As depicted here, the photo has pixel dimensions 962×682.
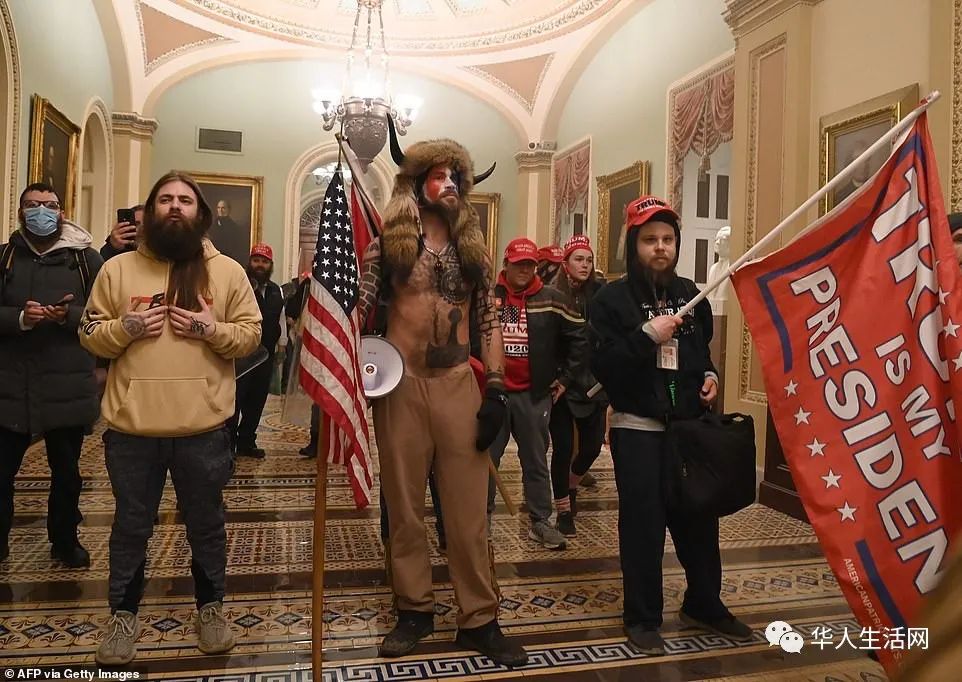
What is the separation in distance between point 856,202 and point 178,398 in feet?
8.36

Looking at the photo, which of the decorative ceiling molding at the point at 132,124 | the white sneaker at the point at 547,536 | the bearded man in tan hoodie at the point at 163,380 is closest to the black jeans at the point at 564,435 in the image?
the white sneaker at the point at 547,536

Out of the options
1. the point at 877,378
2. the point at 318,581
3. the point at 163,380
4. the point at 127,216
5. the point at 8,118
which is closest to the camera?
the point at 877,378

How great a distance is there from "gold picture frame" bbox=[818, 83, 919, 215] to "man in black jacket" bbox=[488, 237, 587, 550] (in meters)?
2.53

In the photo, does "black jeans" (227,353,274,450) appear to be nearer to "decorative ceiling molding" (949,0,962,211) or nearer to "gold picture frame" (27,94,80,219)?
"gold picture frame" (27,94,80,219)

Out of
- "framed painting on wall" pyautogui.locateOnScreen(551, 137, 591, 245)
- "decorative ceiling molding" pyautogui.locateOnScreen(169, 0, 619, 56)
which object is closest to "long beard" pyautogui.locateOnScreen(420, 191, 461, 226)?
"framed painting on wall" pyautogui.locateOnScreen(551, 137, 591, 245)

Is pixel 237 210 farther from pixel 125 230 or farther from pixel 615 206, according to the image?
pixel 125 230

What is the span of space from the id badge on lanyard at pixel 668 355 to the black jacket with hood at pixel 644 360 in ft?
0.11

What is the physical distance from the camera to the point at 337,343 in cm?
256

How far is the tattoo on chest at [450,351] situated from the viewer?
2.79 m

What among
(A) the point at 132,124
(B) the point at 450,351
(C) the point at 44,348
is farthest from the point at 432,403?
(A) the point at 132,124

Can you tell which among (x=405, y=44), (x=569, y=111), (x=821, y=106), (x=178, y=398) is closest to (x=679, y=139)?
(x=821, y=106)

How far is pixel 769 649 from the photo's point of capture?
289 centimetres

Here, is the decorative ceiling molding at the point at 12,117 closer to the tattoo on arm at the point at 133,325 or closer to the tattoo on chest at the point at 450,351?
the tattoo on arm at the point at 133,325

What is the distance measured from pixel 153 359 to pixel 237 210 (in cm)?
992
